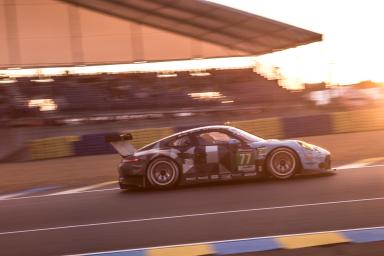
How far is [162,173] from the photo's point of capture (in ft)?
33.4

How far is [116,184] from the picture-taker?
11.8 meters

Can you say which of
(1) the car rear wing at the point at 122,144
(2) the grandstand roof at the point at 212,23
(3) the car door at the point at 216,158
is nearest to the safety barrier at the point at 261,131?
(2) the grandstand roof at the point at 212,23

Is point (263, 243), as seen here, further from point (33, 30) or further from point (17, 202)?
point (33, 30)

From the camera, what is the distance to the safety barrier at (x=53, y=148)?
2156cm

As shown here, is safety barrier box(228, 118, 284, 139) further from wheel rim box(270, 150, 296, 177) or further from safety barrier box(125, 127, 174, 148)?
wheel rim box(270, 150, 296, 177)

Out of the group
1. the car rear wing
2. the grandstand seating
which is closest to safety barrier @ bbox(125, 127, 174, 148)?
the car rear wing

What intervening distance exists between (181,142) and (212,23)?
23.8 m

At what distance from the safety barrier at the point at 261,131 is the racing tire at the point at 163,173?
1113 centimetres

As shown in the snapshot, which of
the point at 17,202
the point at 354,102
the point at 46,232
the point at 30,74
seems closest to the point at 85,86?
the point at 30,74

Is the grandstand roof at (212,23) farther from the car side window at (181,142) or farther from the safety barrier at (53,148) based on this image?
the car side window at (181,142)

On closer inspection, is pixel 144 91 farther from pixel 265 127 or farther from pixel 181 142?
pixel 181 142

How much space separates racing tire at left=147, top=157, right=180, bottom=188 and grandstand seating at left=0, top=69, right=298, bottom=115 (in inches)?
996

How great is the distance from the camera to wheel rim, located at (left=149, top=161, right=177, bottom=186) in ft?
33.2

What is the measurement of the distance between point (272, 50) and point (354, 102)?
7449 millimetres
